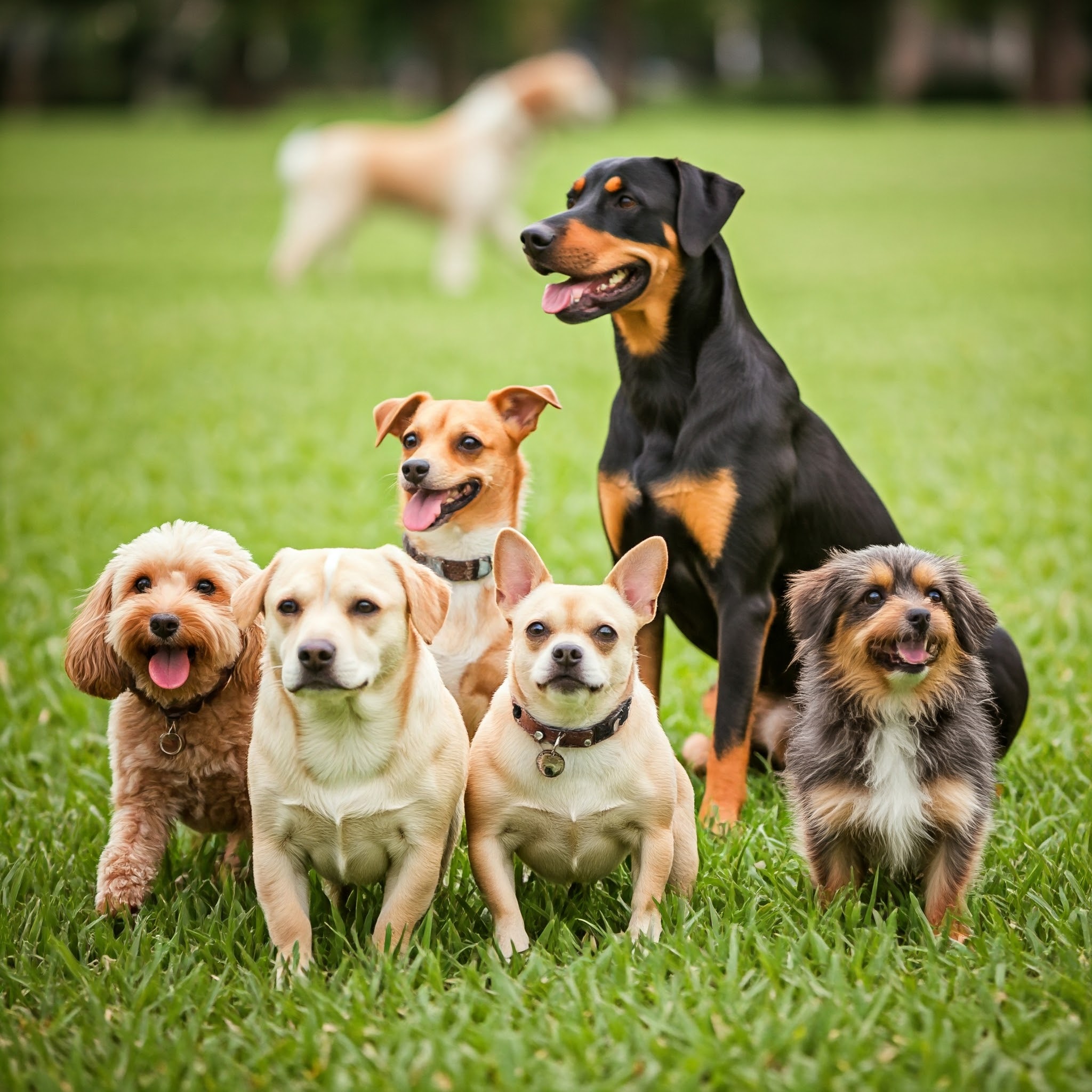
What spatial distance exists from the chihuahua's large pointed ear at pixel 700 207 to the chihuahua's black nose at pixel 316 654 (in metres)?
1.92

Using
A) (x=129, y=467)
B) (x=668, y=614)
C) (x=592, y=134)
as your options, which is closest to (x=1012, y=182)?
(x=592, y=134)

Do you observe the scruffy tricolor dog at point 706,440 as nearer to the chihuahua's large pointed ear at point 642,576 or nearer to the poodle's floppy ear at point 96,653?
the chihuahua's large pointed ear at point 642,576

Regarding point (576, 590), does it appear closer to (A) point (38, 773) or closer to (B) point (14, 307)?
(A) point (38, 773)

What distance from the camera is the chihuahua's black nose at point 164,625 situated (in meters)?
3.38

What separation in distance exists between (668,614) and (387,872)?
1610 millimetres

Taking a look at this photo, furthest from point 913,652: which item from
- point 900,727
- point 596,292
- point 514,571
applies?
point 596,292

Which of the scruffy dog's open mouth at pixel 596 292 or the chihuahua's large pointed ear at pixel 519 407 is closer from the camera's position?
the scruffy dog's open mouth at pixel 596 292

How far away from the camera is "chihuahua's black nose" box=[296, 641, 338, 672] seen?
294 centimetres

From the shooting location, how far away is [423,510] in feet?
13.4

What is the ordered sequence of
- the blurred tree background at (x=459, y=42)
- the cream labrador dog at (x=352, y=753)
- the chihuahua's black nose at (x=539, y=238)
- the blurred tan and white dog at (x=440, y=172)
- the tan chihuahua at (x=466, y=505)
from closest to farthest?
the cream labrador dog at (x=352, y=753) → the chihuahua's black nose at (x=539, y=238) → the tan chihuahua at (x=466, y=505) → the blurred tan and white dog at (x=440, y=172) → the blurred tree background at (x=459, y=42)

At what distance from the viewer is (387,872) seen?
132 inches

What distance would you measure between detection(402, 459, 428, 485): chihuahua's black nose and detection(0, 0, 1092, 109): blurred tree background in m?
43.3

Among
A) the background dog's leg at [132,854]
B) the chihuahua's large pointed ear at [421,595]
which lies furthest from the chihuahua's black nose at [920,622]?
the background dog's leg at [132,854]

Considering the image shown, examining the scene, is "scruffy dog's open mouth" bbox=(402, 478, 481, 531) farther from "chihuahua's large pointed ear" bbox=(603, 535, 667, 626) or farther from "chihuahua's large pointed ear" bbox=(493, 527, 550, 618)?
Answer: "chihuahua's large pointed ear" bbox=(603, 535, 667, 626)
